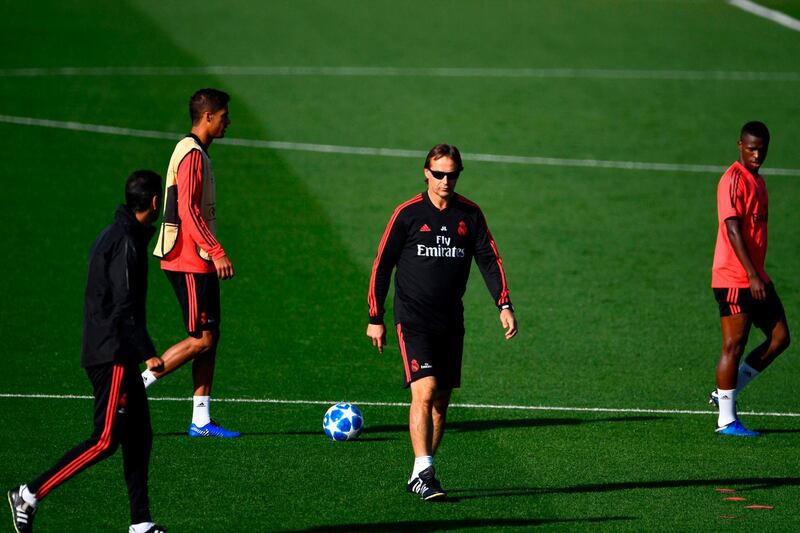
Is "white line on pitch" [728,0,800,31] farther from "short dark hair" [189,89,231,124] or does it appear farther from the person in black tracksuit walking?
the person in black tracksuit walking

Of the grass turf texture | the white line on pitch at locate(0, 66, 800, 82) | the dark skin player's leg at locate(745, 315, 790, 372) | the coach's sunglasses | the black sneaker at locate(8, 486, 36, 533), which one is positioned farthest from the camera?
the white line on pitch at locate(0, 66, 800, 82)

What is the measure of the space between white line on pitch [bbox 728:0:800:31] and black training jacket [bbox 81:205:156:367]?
3043 cm

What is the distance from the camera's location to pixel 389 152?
23.9 metres

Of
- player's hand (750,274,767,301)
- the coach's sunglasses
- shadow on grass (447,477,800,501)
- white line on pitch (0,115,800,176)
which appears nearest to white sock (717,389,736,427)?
player's hand (750,274,767,301)

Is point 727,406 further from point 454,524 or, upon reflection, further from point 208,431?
point 208,431

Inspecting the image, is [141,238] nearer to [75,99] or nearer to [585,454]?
[585,454]

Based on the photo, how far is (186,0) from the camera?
3641 cm

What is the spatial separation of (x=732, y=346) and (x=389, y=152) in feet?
42.1

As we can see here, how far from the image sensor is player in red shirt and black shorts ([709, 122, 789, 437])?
11461mm

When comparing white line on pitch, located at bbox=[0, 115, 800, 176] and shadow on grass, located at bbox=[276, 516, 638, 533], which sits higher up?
white line on pitch, located at bbox=[0, 115, 800, 176]

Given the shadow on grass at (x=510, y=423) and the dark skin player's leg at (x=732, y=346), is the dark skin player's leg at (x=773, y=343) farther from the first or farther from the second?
the shadow on grass at (x=510, y=423)

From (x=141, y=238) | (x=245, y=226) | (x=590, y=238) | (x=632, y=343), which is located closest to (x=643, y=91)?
(x=590, y=238)

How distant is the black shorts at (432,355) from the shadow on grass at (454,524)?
1.02 m

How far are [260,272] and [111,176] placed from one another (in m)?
Result: 5.16
